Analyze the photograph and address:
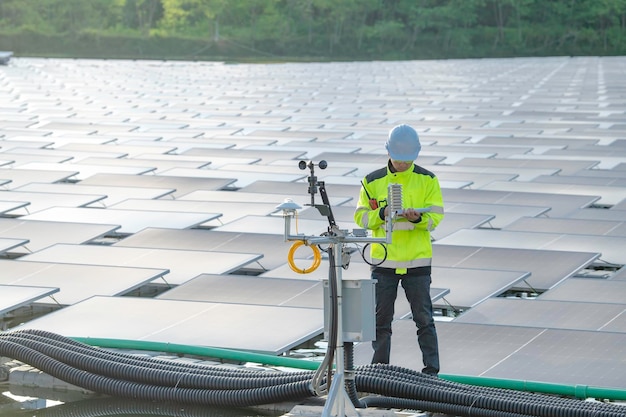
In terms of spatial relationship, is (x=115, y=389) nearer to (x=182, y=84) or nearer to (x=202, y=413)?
(x=202, y=413)

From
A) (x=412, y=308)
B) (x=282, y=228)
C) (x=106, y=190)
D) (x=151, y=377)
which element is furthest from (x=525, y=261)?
(x=106, y=190)

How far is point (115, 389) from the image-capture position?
31.3 feet

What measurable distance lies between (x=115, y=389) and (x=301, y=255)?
5.87 meters

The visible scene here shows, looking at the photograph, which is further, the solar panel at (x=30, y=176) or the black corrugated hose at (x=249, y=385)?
the solar panel at (x=30, y=176)

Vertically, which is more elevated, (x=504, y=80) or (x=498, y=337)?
(x=498, y=337)

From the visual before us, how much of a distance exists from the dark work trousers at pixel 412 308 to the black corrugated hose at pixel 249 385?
30 centimetres

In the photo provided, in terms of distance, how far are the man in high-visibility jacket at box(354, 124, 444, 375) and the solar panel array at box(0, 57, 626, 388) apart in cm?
87

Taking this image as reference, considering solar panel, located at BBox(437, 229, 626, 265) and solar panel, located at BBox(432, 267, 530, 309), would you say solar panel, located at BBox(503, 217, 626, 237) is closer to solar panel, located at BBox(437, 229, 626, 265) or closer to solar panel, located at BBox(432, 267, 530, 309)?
solar panel, located at BBox(437, 229, 626, 265)

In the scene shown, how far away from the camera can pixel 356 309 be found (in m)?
8.06

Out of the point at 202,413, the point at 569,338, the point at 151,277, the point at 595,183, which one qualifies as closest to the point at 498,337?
the point at 569,338

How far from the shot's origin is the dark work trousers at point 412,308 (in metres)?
9.48

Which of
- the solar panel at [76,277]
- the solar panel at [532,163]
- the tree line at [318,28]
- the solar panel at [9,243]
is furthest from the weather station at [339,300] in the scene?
the tree line at [318,28]

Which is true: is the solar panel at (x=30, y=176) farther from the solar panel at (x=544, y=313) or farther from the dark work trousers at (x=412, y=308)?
the dark work trousers at (x=412, y=308)

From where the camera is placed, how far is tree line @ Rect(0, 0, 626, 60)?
12406 cm
